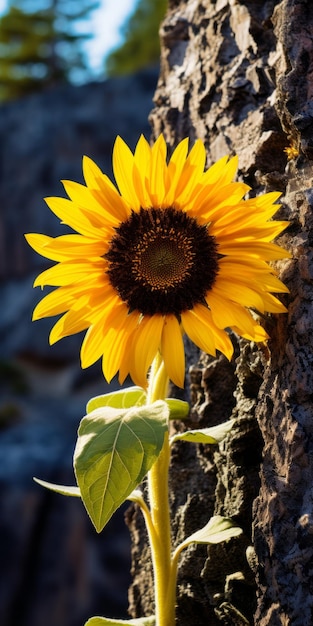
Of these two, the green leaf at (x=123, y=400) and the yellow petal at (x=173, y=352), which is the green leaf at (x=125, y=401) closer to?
the green leaf at (x=123, y=400)

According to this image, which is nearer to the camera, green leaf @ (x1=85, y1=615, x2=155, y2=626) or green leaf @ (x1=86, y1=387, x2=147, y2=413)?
green leaf @ (x1=85, y1=615, x2=155, y2=626)

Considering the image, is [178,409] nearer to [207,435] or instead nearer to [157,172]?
[207,435]

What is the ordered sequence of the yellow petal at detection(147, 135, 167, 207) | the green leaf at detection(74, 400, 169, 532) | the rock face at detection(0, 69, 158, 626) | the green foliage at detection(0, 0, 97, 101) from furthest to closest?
the green foliage at detection(0, 0, 97, 101), the rock face at detection(0, 69, 158, 626), the yellow petal at detection(147, 135, 167, 207), the green leaf at detection(74, 400, 169, 532)

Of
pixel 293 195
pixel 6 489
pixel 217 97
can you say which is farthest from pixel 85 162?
pixel 6 489

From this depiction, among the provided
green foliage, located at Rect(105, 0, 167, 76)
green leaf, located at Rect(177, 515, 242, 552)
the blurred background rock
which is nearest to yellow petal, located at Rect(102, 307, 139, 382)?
green leaf, located at Rect(177, 515, 242, 552)

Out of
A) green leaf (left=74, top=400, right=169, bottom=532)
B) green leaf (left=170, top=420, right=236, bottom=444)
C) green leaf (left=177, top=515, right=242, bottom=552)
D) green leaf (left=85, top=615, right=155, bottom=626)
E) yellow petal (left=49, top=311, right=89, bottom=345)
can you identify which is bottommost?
green leaf (left=85, top=615, right=155, bottom=626)

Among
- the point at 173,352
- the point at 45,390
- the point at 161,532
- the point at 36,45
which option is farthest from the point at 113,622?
the point at 36,45

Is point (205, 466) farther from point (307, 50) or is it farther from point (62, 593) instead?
point (62, 593)

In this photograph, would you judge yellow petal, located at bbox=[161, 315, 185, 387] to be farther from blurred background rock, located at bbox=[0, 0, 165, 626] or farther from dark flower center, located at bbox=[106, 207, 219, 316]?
blurred background rock, located at bbox=[0, 0, 165, 626]
